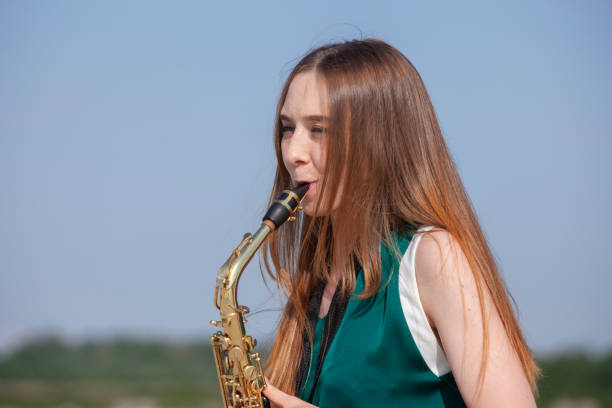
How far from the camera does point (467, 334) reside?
1.78 m

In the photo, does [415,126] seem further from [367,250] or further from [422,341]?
[422,341]

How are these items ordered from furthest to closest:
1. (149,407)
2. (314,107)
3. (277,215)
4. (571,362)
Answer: (149,407)
(571,362)
(277,215)
(314,107)

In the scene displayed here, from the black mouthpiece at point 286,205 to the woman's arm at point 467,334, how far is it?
605mm

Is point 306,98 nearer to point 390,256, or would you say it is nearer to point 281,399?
point 390,256

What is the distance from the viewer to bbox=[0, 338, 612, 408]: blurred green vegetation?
10.1 m

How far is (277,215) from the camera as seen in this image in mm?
2438

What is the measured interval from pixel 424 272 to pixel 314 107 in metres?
0.68

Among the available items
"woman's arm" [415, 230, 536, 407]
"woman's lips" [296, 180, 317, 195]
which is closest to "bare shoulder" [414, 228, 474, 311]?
"woman's arm" [415, 230, 536, 407]

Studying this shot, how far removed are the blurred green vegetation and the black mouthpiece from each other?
8462 millimetres

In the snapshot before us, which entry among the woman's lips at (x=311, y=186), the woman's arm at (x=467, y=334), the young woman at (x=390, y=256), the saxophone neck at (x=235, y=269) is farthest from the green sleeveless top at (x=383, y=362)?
the saxophone neck at (x=235, y=269)

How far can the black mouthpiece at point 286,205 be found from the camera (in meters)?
2.34

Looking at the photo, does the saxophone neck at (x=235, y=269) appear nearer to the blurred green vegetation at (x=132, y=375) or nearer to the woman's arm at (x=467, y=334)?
the woman's arm at (x=467, y=334)

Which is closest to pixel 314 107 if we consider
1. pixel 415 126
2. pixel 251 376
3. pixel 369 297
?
pixel 415 126

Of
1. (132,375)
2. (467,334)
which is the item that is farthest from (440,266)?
(132,375)
